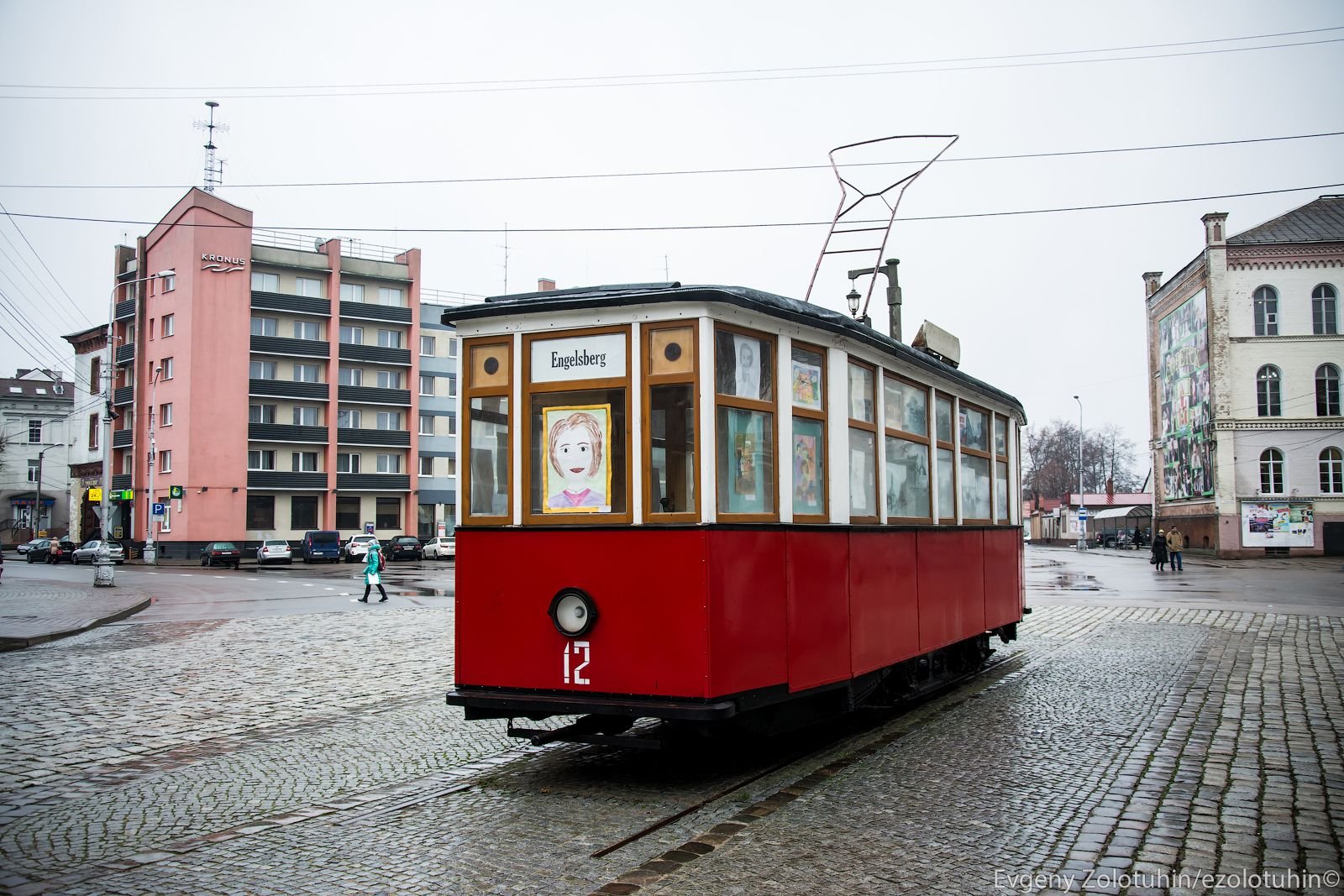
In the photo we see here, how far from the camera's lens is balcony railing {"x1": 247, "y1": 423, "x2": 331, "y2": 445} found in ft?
190

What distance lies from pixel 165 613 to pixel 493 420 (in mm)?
16437

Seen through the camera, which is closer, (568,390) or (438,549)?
(568,390)

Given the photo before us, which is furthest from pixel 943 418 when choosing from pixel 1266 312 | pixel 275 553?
pixel 1266 312

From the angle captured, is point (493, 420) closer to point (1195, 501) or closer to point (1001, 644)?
point (1001, 644)

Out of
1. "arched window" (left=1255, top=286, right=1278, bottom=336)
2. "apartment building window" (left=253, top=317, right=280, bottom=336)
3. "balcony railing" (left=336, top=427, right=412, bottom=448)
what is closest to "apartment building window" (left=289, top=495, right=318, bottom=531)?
"balcony railing" (left=336, top=427, right=412, bottom=448)

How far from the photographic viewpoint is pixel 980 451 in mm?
10812

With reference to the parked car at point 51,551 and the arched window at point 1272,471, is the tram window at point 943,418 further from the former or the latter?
the parked car at point 51,551

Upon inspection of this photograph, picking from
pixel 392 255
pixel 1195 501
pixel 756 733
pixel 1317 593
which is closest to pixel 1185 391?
pixel 1195 501

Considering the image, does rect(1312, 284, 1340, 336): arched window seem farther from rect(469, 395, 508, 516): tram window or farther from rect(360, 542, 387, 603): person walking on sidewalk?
rect(469, 395, 508, 516): tram window

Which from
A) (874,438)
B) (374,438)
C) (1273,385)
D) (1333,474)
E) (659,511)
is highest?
(1273,385)

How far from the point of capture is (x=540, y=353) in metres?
6.73

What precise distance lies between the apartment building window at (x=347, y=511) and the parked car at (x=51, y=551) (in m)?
13.6

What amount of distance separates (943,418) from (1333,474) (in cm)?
4830

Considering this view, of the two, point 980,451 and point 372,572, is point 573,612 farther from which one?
point 372,572
